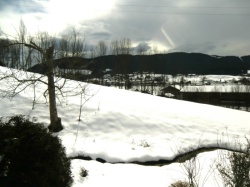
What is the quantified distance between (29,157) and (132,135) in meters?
7.97

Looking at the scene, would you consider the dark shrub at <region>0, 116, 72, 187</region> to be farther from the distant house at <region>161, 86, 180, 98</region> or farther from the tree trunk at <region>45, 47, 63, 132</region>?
the distant house at <region>161, 86, 180, 98</region>

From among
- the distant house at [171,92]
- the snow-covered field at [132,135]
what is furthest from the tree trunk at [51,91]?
the distant house at [171,92]

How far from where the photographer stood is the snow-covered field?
779 centimetres

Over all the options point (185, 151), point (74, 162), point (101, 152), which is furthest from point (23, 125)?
point (185, 151)

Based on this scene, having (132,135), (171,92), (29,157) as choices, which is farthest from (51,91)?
(171,92)

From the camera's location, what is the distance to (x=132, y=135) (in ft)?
39.5

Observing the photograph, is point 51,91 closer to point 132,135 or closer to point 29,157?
point 132,135

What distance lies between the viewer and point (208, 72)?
602 feet

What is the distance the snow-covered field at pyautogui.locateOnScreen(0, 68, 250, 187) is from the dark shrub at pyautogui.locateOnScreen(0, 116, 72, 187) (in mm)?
2195

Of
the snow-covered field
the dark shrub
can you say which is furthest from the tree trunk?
the dark shrub

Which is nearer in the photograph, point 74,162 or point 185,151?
point 74,162

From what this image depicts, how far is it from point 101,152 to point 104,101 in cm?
730

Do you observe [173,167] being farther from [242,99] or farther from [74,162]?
[242,99]

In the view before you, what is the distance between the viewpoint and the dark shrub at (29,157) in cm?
418
